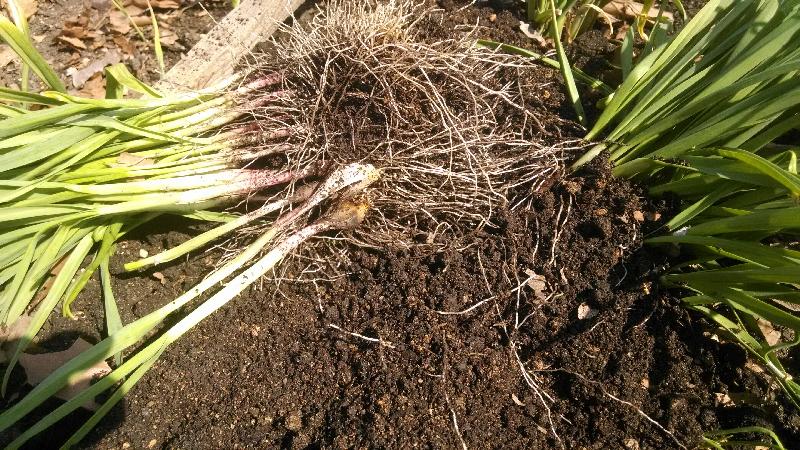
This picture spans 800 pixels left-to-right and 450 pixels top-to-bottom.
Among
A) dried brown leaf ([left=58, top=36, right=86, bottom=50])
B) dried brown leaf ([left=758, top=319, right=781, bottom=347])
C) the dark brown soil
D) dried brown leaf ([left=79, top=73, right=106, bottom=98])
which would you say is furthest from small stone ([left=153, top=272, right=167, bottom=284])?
dried brown leaf ([left=758, top=319, right=781, bottom=347])

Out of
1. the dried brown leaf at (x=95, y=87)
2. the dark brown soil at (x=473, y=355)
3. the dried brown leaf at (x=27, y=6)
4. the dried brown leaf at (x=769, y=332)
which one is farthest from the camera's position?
the dried brown leaf at (x=27, y=6)

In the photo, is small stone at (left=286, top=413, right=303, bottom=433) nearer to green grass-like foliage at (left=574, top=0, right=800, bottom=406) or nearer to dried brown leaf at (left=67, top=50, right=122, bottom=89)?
green grass-like foliage at (left=574, top=0, right=800, bottom=406)

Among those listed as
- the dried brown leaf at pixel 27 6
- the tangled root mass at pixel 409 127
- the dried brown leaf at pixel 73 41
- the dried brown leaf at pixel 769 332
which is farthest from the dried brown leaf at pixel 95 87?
the dried brown leaf at pixel 769 332

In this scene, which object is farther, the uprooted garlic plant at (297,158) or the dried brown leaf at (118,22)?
the dried brown leaf at (118,22)

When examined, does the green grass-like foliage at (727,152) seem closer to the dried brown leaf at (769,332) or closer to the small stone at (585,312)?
the dried brown leaf at (769,332)

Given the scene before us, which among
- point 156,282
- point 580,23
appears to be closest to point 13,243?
point 156,282

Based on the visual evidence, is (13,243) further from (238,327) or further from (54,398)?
(238,327)

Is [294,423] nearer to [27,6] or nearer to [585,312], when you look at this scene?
[585,312]
